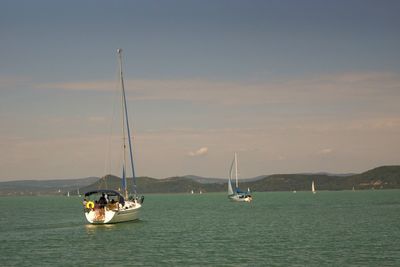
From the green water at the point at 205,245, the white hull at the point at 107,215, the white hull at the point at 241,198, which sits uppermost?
the white hull at the point at 241,198

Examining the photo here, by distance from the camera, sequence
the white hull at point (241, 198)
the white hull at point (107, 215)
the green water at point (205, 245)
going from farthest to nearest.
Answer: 1. the white hull at point (241, 198)
2. the white hull at point (107, 215)
3. the green water at point (205, 245)

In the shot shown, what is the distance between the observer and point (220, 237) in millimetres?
61688

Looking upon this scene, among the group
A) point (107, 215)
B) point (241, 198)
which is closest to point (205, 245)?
point (107, 215)

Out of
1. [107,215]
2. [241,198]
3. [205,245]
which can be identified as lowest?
[205,245]

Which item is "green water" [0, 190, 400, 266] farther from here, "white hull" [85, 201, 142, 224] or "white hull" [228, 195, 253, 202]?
"white hull" [228, 195, 253, 202]


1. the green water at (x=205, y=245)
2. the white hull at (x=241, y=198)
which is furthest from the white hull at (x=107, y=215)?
the white hull at (x=241, y=198)

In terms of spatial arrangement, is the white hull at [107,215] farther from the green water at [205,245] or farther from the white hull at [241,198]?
the white hull at [241,198]

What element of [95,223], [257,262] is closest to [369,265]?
[257,262]

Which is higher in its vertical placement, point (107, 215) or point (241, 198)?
point (241, 198)

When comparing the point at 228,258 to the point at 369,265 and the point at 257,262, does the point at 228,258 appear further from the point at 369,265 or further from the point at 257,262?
the point at 369,265

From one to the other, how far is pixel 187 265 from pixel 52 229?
1455 inches

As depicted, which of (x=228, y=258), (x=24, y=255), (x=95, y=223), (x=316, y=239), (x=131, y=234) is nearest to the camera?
(x=228, y=258)

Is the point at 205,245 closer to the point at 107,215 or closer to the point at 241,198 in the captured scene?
the point at 107,215

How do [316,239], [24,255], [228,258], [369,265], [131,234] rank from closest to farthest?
[369,265], [228,258], [24,255], [316,239], [131,234]
